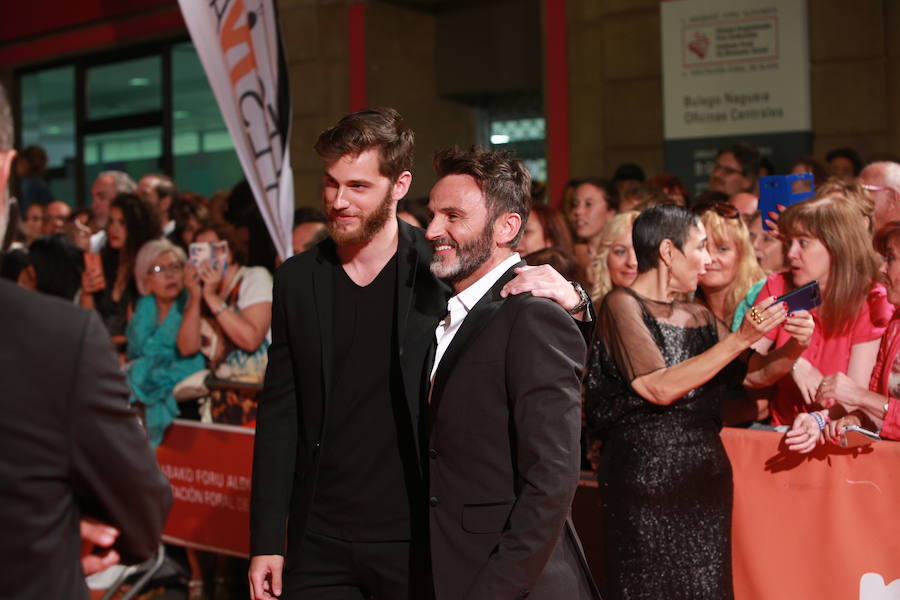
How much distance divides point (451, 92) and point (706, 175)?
4370mm

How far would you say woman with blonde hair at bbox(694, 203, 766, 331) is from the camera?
181 inches

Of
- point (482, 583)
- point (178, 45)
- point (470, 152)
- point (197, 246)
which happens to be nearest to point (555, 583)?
point (482, 583)

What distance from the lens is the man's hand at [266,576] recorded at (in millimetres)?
2912

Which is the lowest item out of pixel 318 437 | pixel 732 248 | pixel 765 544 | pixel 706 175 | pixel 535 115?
pixel 765 544

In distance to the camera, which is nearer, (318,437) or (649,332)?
(318,437)

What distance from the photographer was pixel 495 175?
2.67m

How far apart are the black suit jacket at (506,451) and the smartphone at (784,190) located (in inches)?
97.7

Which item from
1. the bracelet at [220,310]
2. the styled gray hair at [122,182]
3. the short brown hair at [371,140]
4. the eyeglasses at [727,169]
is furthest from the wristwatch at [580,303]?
the styled gray hair at [122,182]

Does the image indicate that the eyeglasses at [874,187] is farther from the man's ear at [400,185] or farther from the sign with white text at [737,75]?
the sign with white text at [737,75]

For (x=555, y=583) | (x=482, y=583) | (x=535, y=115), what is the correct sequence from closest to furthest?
1. (x=482, y=583)
2. (x=555, y=583)
3. (x=535, y=115)

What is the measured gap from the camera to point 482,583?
232 centimetres

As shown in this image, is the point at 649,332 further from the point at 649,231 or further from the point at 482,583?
the point at 482,583

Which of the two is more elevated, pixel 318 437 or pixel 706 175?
pixel 706 175

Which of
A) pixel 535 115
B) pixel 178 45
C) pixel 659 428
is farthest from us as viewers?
pixel 178 45
